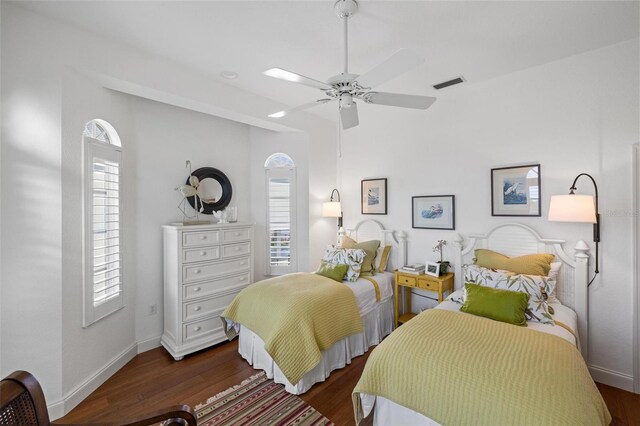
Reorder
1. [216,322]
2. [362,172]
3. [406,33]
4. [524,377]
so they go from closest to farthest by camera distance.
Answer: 1. [524,377]
2. [406,33]
3. [216,322]
4. [362,172]

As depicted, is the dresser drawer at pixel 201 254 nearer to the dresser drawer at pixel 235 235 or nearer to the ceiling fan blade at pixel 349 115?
the dresser drawer at pixel 235 235

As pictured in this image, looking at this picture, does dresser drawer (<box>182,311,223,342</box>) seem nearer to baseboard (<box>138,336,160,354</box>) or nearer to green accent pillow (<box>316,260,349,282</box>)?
baseboard (<box>138,336,160,354</box>)

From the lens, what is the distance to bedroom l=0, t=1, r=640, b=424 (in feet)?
6.56

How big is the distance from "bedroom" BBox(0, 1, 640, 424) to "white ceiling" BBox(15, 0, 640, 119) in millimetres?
16

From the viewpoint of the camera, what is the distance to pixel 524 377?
1.43m

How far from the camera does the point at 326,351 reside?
262 centimetres

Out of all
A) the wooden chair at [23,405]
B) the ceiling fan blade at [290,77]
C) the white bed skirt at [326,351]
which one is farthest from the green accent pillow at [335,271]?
the wooden chair at [23,405]

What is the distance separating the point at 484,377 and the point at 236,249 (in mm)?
2743

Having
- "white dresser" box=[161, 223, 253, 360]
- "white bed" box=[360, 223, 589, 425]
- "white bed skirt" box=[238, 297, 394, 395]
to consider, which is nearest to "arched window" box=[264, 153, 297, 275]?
"white dresser" box=[161, 223, 253, 360]

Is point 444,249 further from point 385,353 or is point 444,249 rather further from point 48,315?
point 48,315

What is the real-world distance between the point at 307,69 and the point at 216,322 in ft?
9.60

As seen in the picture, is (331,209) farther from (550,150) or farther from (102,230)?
(102,230)

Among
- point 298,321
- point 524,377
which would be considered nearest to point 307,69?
point 298,321

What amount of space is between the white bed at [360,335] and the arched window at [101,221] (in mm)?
1308
